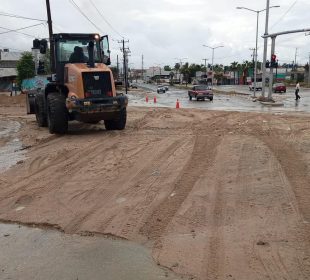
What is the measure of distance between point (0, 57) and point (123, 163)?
100 metres

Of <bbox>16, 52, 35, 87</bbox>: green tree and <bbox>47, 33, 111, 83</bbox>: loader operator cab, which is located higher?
<bbox>47, 33, 111, 83</bbox>: loader operator cab

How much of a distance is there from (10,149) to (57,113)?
8.20 ft

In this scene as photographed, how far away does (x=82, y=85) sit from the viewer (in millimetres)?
15148

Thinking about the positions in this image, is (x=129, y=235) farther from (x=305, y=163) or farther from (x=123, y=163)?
(x=305, y=163)

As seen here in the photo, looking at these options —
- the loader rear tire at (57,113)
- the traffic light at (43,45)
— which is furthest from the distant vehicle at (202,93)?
the loader rear tire at (57,113)

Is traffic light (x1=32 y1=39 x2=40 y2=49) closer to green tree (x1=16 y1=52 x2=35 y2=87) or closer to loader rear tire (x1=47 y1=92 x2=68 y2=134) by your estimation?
loader rear tire (x1=47 y1=92 x2=68 y2=134)

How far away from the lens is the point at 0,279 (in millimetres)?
4934

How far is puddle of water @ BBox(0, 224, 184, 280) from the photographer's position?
4988 mm

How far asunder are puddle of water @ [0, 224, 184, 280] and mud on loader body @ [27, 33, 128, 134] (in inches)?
362

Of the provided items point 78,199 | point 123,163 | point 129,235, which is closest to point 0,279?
point 129,235

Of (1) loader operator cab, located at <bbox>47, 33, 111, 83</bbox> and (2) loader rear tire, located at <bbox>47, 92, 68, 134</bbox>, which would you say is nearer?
(2) loader rear tire, located at <bbox>47, 92, 68, 134</bbox>

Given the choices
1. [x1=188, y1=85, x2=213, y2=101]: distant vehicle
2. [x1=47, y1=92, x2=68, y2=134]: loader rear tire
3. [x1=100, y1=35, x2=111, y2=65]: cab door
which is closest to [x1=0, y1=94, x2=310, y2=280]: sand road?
[x1=47, y1=92, x2=68, y2=134]: loader rear tire

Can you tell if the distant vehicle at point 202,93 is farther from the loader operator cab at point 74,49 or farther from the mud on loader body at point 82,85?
the loader operator cab at point 74,49

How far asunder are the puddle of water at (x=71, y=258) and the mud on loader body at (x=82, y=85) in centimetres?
918
